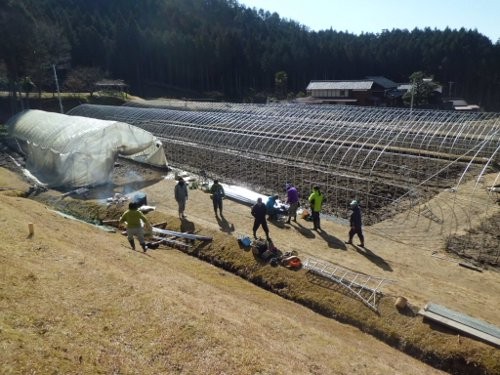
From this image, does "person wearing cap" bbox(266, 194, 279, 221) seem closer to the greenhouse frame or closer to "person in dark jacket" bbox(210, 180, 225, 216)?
"person in dark jacket" bbox(210, 180, 225, 216)

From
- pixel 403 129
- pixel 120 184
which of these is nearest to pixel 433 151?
pixel 403 129

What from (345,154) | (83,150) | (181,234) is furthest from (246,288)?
(83,150)

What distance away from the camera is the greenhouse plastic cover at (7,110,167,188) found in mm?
20859

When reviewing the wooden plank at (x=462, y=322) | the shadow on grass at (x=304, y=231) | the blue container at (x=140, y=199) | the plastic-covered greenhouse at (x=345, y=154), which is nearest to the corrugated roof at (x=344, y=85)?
the plastic-covered greenhouse at (x=345, y=154)

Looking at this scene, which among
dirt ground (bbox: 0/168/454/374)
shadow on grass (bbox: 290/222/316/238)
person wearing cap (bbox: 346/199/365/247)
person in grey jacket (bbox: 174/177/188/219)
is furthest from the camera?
person in grey jacket (bbox: 174/177/188/219)

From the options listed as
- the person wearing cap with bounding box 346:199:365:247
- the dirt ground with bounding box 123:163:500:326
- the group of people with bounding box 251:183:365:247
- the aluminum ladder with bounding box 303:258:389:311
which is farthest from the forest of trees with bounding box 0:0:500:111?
the aluminum ladder with bounding box 303:258:389:311

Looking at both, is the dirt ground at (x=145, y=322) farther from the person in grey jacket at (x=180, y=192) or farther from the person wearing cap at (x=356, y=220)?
the person wearing cap at (x=356, y=220)

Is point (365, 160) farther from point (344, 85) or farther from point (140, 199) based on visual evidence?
point (344, 85)

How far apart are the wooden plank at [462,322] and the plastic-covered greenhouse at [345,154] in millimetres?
6522

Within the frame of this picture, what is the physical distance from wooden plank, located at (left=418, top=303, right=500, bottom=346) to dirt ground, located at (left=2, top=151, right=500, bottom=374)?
0.41 meters

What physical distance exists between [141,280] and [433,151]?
2145 centimetres

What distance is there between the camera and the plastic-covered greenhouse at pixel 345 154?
61.0ft

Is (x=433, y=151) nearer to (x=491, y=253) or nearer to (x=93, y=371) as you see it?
(x=491, y=253)

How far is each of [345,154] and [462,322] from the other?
11.3 m
